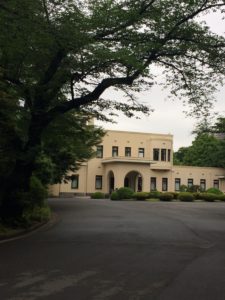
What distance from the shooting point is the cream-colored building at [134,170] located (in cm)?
6309

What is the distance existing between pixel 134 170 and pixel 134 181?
133 inches

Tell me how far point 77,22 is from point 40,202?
9.35m

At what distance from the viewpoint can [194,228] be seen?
1967cm

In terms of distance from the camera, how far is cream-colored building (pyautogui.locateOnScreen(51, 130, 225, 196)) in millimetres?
63094

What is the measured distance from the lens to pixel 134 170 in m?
63.5

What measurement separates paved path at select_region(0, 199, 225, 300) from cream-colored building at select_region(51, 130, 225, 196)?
149 feet

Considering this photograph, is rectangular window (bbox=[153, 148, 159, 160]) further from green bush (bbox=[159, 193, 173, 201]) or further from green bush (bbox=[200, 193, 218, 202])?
green bush (bbox=[159, 193, 173, 201])

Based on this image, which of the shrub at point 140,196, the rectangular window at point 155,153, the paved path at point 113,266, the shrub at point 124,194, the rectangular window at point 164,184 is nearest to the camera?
the paved path at point 113,266

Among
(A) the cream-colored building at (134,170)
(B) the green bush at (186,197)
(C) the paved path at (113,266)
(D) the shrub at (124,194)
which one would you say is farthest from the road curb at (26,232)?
(A) the cream-colored building at (134,170)

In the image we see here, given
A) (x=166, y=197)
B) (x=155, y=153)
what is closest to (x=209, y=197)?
(x=166, y=197)

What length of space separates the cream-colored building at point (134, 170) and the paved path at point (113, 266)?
4556 cm

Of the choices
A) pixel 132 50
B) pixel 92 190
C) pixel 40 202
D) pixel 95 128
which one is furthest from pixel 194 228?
pixel 92 190

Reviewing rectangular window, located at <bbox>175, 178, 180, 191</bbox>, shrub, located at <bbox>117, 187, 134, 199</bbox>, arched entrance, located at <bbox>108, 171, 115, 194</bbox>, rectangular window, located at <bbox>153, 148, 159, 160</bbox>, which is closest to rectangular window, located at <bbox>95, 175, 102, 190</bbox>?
arched entrance, located at <bbox>108, 171, 115, 194</bbox>

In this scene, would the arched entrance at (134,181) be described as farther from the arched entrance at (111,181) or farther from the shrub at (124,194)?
the shrub at (124,194)
